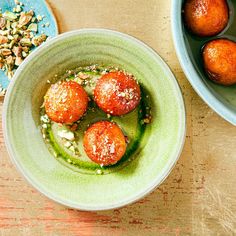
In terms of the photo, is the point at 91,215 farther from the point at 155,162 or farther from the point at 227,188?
the point at 227,188

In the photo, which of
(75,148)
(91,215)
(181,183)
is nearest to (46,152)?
(75,148)

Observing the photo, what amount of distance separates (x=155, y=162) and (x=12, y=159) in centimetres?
29

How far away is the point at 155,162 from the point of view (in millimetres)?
984

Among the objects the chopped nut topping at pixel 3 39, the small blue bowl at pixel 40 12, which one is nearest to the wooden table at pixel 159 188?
the small blue bowl at pixel 40 12

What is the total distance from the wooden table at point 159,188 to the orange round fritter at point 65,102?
138mm

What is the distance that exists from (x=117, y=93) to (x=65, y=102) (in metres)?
0.10

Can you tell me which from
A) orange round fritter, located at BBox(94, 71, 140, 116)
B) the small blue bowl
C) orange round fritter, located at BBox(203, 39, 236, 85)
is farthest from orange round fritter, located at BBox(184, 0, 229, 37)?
the small blue bowl

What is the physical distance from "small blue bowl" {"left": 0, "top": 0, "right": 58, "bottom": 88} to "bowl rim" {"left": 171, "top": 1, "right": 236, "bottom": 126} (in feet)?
0.84

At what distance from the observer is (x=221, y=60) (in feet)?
3.06

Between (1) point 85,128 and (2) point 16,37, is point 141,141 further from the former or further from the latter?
(2) point 16,37

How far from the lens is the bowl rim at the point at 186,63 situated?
0.89 metres

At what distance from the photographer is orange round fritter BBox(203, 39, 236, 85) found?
0.93m

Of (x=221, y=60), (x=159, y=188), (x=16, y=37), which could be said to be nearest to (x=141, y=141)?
(x=159, y=188)

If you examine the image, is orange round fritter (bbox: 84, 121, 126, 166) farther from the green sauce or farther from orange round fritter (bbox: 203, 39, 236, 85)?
orange round fritter (bbox: 203, 39, 236, 85)
